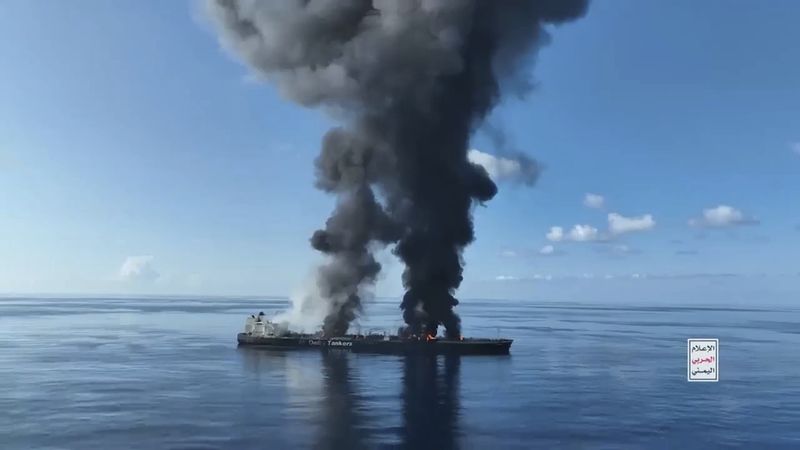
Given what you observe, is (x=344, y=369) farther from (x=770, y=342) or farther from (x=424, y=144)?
(x=770, y=342)

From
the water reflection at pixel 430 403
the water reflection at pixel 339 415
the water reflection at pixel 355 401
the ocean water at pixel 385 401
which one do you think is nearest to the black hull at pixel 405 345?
the water reflection at pixel 355 401

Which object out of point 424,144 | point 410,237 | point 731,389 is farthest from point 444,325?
point 731,389

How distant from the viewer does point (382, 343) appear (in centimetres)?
13000

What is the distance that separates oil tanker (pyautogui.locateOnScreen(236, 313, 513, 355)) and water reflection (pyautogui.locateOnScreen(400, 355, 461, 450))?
5150 mm

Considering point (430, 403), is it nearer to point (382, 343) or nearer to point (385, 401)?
point (385, 401)

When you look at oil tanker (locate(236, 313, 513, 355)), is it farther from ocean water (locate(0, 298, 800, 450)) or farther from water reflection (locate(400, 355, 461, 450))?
water reflection (locate(400, 355, 461, 450))

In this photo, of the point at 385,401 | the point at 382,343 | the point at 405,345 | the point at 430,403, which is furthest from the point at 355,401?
the point at 382,343

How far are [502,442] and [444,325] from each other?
75.3 meters

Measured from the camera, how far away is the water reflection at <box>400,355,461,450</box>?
198ft

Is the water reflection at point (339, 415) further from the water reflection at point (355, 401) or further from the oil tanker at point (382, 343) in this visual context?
the oil tanker at point (382, 343)

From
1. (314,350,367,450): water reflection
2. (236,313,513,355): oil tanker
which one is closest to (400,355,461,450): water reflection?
(314,350,367,450): water reflection

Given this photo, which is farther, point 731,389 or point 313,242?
point 313,242

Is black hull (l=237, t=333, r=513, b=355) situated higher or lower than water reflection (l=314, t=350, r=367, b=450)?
higher

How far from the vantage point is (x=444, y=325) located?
445 ft
